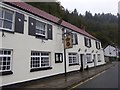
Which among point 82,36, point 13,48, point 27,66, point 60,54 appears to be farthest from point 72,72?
point 13,48

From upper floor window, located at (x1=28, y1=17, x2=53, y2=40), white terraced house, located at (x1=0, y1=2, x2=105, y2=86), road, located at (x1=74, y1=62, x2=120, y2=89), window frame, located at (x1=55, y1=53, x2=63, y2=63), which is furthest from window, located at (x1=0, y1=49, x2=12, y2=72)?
window frame, located at (x1=55, y1=53, x2=63, y2=63)

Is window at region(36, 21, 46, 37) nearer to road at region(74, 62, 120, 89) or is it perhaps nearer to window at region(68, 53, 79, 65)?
road at region(74, 62, 120, 89)

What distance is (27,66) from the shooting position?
13.4 meters

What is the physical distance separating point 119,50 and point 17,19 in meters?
92.5

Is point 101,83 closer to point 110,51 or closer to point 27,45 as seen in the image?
point 27,45

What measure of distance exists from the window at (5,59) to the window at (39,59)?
2774 millimetres

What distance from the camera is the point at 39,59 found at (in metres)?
15.6

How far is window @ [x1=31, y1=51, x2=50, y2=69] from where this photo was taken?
14.7 meters

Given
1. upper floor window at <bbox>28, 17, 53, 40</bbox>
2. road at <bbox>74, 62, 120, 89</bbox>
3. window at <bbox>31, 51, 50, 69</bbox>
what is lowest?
road at <bbox>74, 62, 120, 89</bbox>

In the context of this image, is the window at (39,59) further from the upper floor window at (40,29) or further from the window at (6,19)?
the window at (6,19)

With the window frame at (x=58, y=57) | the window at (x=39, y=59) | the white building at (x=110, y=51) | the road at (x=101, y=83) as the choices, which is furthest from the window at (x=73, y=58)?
the white building at (x=110, y=51)

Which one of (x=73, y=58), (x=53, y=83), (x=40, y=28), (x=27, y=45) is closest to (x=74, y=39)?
(x=73, y=58)

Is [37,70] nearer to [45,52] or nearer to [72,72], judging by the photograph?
[45,52]

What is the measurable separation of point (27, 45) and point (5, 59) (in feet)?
7.54
